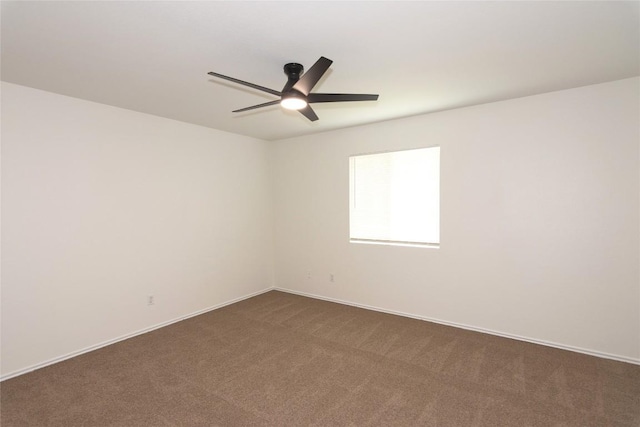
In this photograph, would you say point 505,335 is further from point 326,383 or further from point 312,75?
point 312,75

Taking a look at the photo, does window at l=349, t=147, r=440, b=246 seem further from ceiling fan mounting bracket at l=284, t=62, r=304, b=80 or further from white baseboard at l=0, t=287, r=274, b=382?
white baseboard at l=0, t=287, r=274, b=382

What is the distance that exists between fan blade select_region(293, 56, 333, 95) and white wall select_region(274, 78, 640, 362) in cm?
227

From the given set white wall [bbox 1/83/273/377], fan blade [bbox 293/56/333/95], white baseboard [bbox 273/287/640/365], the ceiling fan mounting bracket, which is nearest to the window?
white baseboard [bbox 273/287/640/365]

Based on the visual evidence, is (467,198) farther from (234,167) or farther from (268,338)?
(234,167)

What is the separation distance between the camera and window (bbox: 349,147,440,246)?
3.93 meters

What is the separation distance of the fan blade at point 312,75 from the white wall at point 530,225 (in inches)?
89.5

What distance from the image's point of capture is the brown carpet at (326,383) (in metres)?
2.20

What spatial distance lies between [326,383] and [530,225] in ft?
8.74

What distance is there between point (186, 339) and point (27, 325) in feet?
4.65

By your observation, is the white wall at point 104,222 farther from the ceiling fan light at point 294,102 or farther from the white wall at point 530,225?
the ceiling fan light at point 294,102

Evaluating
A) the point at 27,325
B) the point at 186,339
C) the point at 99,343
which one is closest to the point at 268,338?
the point at 186,339

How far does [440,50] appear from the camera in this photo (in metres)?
2.21

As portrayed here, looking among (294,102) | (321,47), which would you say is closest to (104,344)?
(294,102)

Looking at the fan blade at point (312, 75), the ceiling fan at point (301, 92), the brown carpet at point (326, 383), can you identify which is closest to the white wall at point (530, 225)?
the brown carpet at point (326, 383)
